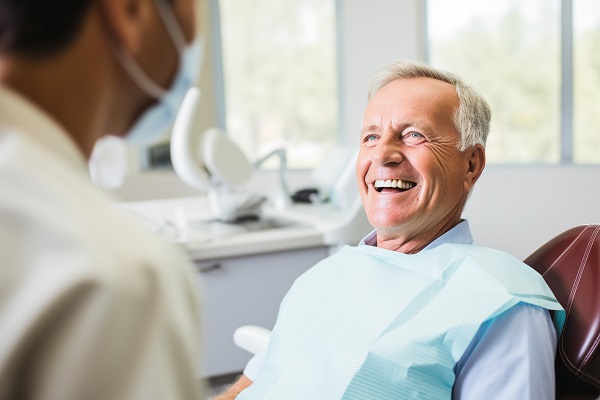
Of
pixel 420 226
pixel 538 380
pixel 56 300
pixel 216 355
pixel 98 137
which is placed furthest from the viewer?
pixel 216 355

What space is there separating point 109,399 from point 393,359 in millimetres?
949

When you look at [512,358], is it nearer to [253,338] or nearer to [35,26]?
[253,338]

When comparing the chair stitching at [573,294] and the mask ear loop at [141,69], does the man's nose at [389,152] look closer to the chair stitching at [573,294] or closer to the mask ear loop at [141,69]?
the chair stitching at [573,294]

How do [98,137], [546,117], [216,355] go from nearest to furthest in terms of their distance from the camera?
[98,137] → [216,355] → [546,117]

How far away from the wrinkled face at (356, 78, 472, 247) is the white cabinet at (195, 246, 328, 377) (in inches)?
39.6

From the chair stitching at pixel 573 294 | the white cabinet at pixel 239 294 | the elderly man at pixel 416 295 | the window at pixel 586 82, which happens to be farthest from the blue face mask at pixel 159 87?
the window at pixel 586 82

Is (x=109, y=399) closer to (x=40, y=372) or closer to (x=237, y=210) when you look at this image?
(x=40, y=372)

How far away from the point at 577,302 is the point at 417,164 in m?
0.47

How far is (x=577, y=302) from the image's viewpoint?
127cm

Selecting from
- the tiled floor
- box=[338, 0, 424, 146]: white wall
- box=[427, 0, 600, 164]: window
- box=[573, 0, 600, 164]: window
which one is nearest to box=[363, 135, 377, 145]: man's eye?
the tiled floor

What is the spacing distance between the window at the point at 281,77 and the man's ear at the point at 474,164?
152 inches

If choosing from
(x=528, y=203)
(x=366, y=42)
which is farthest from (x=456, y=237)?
(x=366, y=42)

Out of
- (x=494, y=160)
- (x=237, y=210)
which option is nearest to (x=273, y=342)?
(x=237, y=210)

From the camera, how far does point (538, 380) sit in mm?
1114
